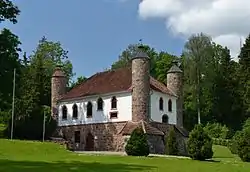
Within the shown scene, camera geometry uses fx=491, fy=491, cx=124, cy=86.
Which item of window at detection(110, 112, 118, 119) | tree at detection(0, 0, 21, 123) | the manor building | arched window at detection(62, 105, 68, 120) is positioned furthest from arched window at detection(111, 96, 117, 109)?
tree at detection(0, 0, 21, 123)

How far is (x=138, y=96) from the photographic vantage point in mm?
49250

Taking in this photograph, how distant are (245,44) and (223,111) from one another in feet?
54.3

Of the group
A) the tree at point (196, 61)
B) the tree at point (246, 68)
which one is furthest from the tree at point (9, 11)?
the tree at point (196, 61)

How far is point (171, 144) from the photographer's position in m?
48.2

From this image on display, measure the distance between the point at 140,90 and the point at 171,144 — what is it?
6165 millimetres

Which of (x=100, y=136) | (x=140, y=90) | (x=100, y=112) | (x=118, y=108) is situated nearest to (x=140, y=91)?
(x=140, y=90)

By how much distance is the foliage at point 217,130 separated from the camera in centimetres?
7194

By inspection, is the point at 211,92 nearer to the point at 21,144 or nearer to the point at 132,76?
the point at 132,76

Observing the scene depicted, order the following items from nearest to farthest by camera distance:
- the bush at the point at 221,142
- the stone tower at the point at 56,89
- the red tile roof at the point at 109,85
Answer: the red tile roof at the point at 109,85 < the stone tower at the point at 56,89 < the bush at the point at 221,142

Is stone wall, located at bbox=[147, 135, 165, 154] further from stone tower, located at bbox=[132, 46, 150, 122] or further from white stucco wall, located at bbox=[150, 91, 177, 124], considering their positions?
white stucco wall, located at bbox=[150, 91, 177, 124]

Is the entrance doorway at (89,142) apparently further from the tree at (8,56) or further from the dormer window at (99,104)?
the tree at (8,56)

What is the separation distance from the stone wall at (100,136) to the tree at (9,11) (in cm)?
1438

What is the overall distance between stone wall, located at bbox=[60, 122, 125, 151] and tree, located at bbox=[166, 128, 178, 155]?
15.1 ft

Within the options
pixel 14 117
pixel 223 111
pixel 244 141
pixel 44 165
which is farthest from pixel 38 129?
pixel 223 111
